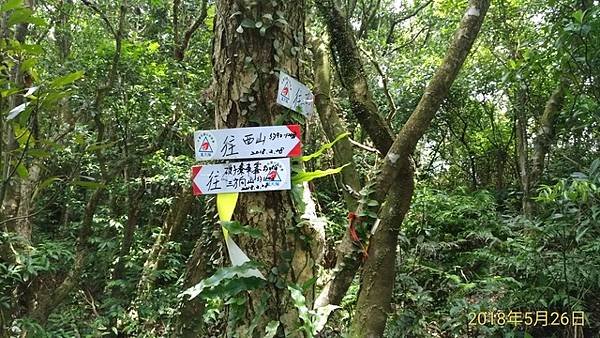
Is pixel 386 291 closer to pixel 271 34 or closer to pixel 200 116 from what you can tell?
pixel 271 34

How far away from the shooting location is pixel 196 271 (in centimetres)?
314

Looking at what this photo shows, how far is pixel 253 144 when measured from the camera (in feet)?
4.83

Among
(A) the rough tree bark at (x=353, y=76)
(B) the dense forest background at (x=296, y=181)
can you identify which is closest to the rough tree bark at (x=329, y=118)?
(B) the dense forest background at (x=296, y=181)

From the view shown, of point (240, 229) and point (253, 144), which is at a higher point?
point (253, 144)

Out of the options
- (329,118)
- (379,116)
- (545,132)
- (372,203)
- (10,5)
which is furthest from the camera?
(545,132)

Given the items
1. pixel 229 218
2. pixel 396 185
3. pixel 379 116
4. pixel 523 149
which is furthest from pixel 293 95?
pixel 523 149

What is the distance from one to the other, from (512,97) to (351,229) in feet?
14.6

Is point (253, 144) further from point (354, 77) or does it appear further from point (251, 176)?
point (354, 77)

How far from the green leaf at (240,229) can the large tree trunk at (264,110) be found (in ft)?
0.16

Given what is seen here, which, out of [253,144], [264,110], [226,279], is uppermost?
[264,110]

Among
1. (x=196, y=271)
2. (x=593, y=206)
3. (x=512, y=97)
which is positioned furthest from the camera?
(x=512, y=97)

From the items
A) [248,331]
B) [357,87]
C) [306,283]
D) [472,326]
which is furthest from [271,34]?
[472,326]

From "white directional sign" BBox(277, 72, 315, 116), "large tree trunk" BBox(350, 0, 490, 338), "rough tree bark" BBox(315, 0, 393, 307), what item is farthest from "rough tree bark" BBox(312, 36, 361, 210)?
"white directional sign" BBox(277, 72, 315, 116)

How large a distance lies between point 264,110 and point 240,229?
376 millimetres
